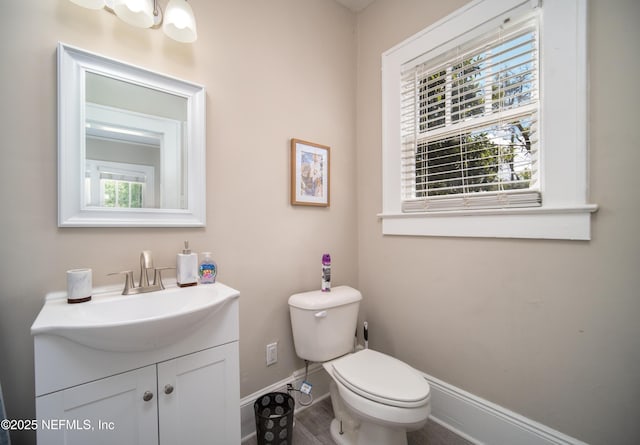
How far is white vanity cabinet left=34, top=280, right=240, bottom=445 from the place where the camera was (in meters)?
0.77

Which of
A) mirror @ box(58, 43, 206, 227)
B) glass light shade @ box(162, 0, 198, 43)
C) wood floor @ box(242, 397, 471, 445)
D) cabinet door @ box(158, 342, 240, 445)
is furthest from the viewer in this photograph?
wood floor @ box(242, 397, 471, 445)

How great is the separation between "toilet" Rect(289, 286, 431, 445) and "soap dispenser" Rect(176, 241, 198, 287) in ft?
1.85

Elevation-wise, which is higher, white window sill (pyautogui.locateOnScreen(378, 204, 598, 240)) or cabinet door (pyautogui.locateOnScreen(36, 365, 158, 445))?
white window sill (pyautogui.locateOnScreen(378, 204, 598, 240))

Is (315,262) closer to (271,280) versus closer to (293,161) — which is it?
(271,280)

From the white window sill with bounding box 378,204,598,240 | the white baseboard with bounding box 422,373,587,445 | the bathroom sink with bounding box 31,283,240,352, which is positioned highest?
the white window sill with bounding box 378,204,598,240

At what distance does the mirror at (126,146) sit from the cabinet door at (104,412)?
591 millimetres

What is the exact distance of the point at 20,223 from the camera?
98 cm

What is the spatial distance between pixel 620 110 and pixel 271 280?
5.57 feet

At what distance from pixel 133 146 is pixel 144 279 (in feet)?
1.89

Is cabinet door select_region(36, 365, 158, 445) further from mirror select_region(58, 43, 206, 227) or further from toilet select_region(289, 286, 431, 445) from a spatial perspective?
toilet select_region(289, 286, 431, 445)

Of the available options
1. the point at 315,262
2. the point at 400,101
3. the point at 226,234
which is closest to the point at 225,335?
the point at 226,234

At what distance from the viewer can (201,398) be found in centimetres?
102

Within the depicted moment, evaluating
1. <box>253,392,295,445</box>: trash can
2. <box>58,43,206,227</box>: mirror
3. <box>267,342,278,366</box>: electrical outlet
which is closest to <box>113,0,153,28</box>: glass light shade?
<box>58,43,206,227</box>: mirror

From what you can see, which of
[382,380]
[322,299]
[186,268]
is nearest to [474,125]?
[322,299]
